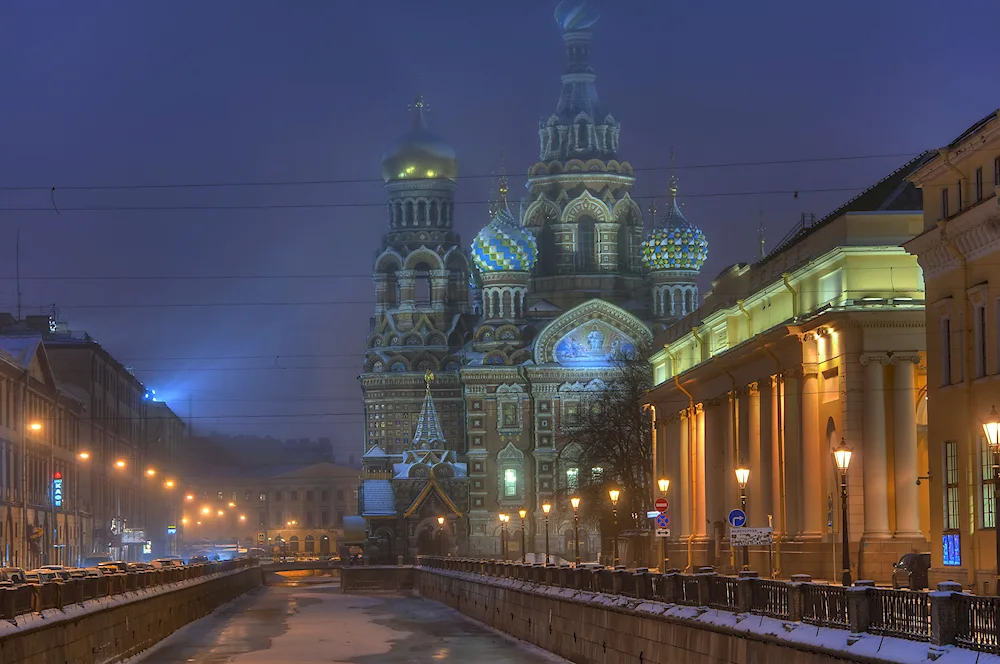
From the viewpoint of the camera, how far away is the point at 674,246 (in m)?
134

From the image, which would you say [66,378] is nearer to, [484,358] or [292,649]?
[484,358]

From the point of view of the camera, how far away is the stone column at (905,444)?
→ 165 ft

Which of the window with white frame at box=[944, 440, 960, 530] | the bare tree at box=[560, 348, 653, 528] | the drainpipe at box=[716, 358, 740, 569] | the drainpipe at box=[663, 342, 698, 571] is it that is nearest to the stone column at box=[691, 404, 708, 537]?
the drainpipe at box=[663, 342, 698, 571]

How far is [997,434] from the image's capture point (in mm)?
27047

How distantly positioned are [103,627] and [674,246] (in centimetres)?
9705

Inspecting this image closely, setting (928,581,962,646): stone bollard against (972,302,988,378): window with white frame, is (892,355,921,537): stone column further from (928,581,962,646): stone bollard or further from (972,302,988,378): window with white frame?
(928,581,962,646): stone bollard

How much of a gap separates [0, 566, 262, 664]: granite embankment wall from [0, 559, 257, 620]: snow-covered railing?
16cm

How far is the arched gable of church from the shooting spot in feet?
427

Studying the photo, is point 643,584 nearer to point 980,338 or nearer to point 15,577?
point 980,338

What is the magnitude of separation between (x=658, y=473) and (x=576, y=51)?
64.8 metres

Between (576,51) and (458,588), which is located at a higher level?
(576,51)

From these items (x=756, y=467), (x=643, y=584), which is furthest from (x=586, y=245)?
(x=643, y=584)

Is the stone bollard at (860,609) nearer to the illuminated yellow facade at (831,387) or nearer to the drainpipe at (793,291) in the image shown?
the illuminated yellow facade at (831,387)

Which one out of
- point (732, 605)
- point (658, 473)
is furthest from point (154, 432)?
point (732, 605)
